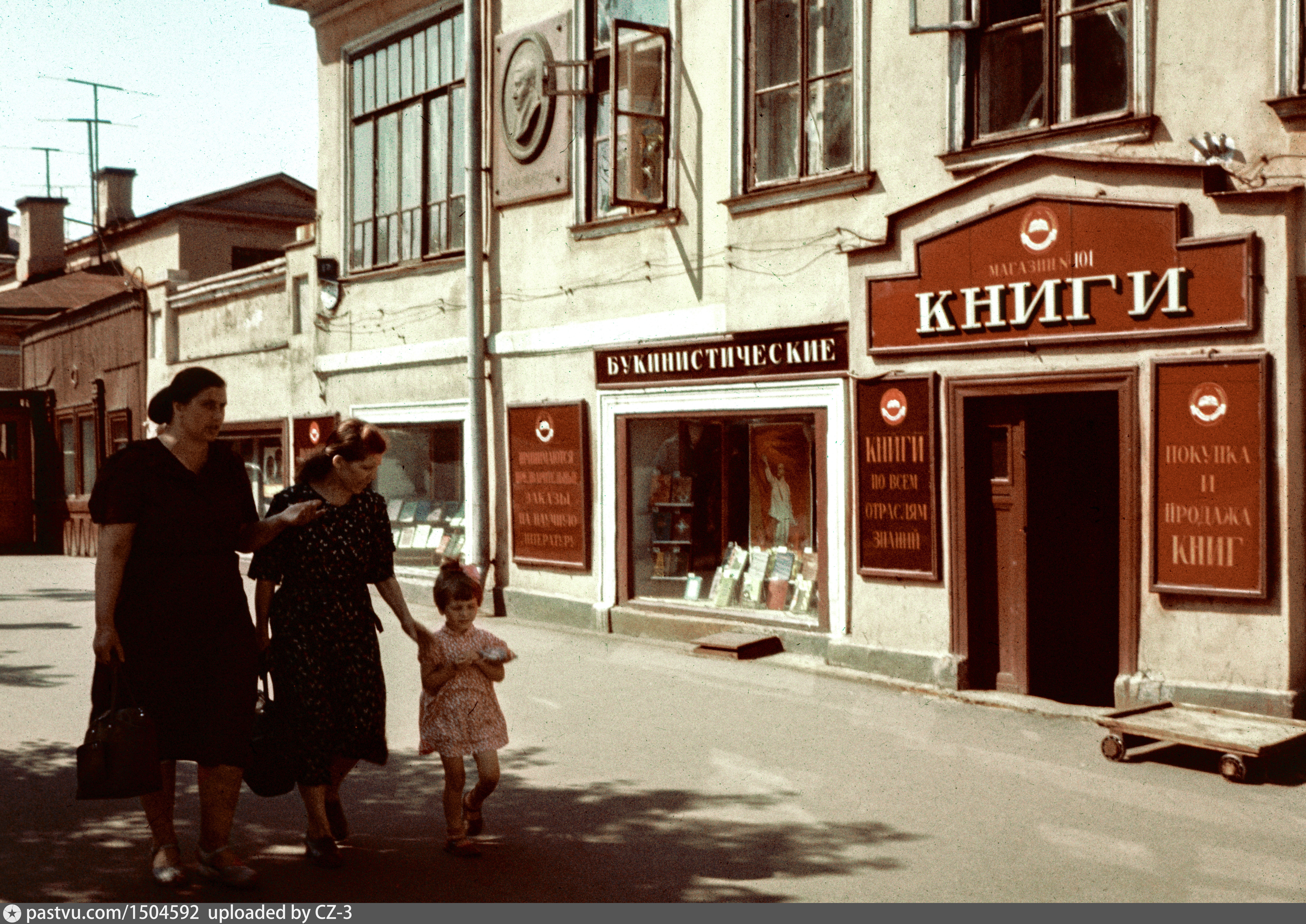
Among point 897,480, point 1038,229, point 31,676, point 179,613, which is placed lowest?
point 31,676

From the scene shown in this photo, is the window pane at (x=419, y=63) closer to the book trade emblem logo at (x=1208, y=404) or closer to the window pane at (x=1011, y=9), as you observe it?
the window pane at (x=1011, y=9)

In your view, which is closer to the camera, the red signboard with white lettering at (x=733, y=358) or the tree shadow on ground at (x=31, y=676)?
the tree shadow on ground at (x=31, y=676)

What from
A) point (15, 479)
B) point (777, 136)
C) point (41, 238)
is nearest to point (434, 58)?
point (777, 136)

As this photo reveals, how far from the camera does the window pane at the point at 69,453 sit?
28.1 m

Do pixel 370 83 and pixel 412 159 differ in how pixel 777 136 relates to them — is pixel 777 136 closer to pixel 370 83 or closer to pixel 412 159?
pixel 412 159

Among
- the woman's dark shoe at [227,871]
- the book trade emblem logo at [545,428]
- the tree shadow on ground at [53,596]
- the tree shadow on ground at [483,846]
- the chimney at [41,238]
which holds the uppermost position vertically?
the chimney at [41,238]

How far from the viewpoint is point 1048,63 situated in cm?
997

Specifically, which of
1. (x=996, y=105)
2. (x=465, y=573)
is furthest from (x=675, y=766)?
(x=996, y=105)

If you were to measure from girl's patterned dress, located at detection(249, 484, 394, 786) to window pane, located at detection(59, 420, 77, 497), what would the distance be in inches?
940

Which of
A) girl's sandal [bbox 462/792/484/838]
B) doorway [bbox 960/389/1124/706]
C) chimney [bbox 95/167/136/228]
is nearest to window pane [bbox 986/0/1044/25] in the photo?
doorway [bbox 960/389/1124/706]

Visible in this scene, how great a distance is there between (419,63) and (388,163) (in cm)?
126

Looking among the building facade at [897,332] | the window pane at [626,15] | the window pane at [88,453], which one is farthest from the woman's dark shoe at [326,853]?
the window pane at [88,453]

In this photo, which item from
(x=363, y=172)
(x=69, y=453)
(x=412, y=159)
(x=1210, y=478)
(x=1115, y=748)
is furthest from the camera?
(x=69, y=453)

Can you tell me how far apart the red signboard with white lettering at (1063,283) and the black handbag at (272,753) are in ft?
19.3
